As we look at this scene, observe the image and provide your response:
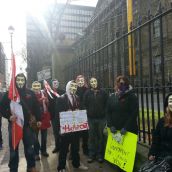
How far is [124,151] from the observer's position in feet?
18.6

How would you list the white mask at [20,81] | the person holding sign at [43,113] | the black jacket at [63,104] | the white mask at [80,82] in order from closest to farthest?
the white mask at [20,81] < the black jacket at [63,104] < the white mask at [80,82] < the person holding sign at [43,113]

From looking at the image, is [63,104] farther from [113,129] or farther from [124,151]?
[124,151]

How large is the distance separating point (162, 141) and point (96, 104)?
264cm

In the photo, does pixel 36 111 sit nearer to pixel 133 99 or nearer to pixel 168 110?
pixel 133 99

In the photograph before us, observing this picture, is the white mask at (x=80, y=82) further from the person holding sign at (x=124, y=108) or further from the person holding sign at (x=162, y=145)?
the person holding sign at (x=162, y=145)

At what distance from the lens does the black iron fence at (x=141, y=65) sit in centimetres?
561

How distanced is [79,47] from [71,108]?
5.60m

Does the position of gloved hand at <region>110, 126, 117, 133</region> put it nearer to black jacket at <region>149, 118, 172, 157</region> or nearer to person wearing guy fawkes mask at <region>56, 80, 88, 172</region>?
person wearing guy fawkes mask at <region>56, 80, 88, 172</region>

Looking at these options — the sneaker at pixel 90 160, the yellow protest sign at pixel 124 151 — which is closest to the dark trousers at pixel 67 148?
the sneaker at pixel 90 160

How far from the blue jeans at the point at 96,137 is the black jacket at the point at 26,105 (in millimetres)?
1345

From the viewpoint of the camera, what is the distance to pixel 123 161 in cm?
568

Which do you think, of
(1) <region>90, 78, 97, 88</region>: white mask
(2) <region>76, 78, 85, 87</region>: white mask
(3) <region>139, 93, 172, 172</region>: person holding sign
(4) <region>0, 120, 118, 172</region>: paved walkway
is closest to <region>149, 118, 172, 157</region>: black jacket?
(3) <region>139, 93, 172, 172</region>: person holding sign

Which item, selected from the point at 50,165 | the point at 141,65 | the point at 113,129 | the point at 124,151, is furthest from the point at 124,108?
the point at 50,165

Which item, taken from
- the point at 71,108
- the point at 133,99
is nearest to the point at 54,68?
the point at 71,108
